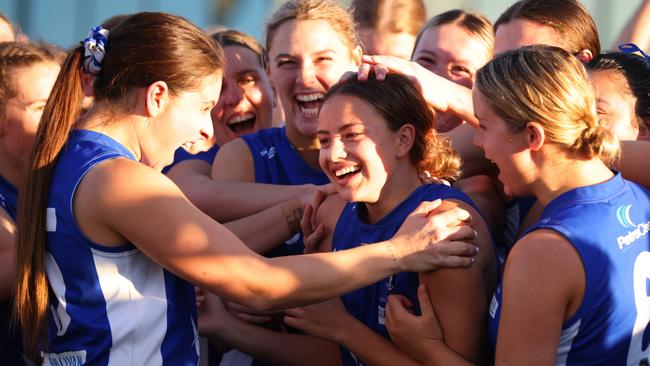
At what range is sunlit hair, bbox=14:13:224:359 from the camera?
116 inches

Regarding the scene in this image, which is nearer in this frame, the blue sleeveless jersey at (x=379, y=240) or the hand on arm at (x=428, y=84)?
the blue sleeveless jersey at (x=379, y=240)

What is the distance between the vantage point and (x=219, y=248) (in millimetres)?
2795

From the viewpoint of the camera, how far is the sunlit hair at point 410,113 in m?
3.18

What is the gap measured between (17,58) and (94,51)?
1.61m

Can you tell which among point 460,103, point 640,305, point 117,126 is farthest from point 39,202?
point 640,305

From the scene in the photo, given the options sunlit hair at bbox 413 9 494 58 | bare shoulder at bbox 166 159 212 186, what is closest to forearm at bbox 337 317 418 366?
bare shoulder at bbox 166 159 212 186

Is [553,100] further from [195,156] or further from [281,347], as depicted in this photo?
[195,156]

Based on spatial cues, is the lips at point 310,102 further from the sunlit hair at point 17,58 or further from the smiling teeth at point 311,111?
the sunlit hair at point 17,58

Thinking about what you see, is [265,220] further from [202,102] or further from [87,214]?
[87,214]

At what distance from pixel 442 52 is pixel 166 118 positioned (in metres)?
1.75

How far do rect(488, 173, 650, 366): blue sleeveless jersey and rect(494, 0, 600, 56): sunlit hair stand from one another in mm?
1173

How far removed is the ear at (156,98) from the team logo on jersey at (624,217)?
58.8 inches

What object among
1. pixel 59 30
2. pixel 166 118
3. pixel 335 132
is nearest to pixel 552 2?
pixel 335 132

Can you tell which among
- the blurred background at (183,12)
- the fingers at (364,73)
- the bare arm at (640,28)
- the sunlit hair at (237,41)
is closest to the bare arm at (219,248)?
the fingers at (364,73)
